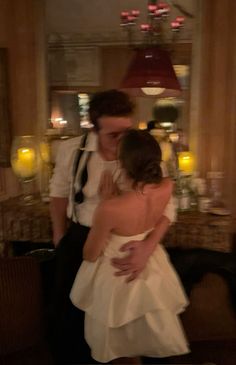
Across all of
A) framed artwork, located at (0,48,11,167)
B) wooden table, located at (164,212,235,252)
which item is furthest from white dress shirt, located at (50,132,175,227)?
framed artwork, located at (0,48,11,167)

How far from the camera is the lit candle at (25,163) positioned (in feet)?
8.06

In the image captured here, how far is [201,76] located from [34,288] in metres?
1.62

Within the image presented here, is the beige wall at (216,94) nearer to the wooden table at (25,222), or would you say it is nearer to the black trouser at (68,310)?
the wooden table at (25,222)

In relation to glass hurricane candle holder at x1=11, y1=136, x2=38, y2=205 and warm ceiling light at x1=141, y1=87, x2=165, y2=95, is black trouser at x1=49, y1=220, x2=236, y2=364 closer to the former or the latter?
glass hurricane candle holder at x1=11, y1=136, x2=38, y2=205

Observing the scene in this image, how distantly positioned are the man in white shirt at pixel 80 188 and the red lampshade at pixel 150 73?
727 millimetres

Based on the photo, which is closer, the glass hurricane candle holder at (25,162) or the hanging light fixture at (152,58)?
the hanging light fixture at (152,58)

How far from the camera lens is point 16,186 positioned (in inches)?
→ 108

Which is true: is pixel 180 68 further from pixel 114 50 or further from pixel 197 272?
pixel 197 272

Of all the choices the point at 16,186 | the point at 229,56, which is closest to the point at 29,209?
the point at 16,186

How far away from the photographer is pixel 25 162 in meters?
2.46

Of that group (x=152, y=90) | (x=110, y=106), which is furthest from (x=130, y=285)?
(x=152, y=90)

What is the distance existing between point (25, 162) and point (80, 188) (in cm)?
93

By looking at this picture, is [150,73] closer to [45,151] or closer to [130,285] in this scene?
[45,151]

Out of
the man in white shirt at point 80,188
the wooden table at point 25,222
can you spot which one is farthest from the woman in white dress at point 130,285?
the wooden table at point 25,222
